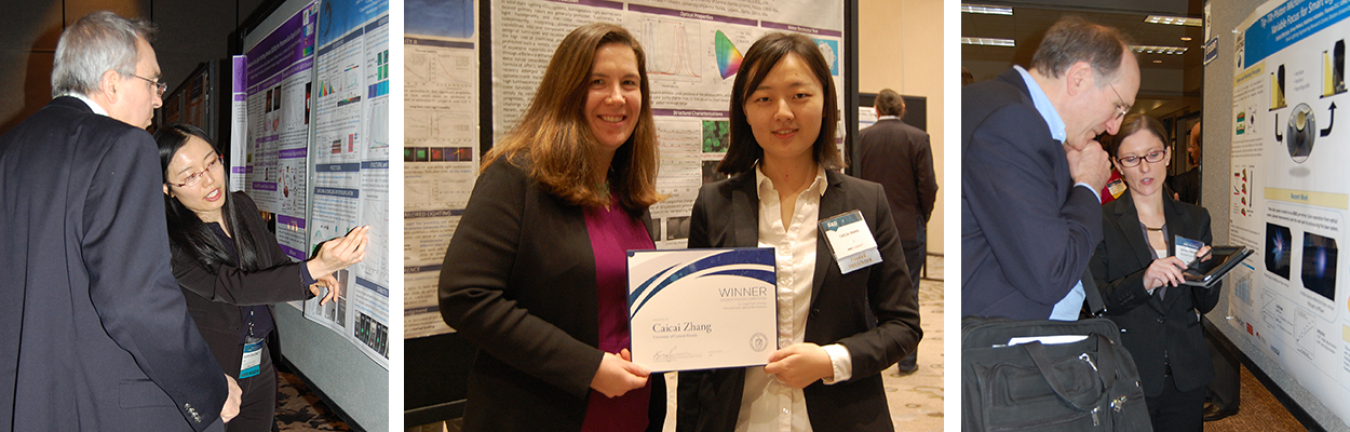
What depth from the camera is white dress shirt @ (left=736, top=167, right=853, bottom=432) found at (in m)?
1.48

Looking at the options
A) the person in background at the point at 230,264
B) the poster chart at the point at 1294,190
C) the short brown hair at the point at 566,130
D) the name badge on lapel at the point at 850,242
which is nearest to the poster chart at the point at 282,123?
the person in background at the point at 230,264

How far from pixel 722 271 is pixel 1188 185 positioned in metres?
1.00

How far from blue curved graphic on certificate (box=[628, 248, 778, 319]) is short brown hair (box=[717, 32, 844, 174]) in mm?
282

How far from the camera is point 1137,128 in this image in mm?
1349

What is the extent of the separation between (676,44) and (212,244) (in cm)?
165

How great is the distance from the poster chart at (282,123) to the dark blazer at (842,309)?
179 centimetres

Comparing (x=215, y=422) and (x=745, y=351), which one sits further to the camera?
(x=215, y=422)

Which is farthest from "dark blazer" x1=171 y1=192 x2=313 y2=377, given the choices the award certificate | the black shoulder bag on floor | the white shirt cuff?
the black shoulder bag on floor

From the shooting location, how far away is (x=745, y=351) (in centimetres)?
143

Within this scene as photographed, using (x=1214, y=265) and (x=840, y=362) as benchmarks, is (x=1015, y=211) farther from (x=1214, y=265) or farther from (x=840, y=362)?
(x=840, y=362)

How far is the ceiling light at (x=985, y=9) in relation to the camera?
59.2 inches

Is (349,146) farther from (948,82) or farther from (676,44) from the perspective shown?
(948,82)

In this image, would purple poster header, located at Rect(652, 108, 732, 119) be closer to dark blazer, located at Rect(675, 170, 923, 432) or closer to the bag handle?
dark blazer, located at Rect(675, 170, 923, 432)

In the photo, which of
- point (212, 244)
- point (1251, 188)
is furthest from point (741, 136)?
point (212, 244)
